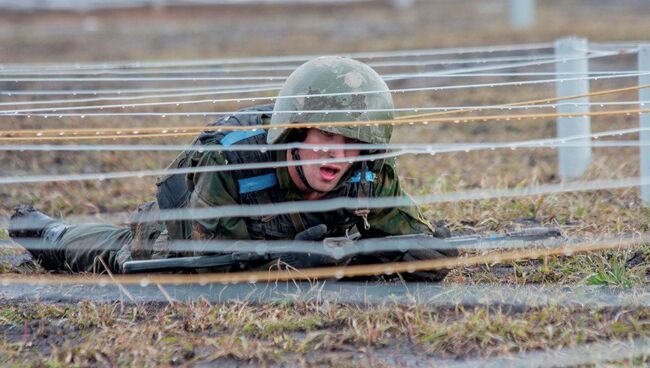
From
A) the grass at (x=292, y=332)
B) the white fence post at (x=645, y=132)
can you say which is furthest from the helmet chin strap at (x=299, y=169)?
the white fence post at (x=645, y=132)

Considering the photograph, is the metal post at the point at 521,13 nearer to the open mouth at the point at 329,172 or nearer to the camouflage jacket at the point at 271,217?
the camouflage jacket at the point at 271,217

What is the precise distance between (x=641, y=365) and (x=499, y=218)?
219 cm

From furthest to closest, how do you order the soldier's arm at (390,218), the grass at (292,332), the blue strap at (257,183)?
1. the soldier's arm at (390,218)
2. the blue strap at (257,183)
3. the grass at (292,332)

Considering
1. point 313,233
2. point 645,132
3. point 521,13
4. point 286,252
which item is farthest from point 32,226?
point 521,13

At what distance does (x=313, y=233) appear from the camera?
4.77 meters

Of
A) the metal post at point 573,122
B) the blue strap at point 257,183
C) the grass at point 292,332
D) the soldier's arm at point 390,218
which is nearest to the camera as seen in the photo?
the grass at point 292,332

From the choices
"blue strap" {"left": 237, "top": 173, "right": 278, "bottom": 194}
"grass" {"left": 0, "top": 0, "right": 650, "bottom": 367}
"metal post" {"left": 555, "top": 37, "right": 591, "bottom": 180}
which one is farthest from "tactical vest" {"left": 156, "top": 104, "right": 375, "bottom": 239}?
"metal post" {"left": 555, "top": 37, "right": 591, "bottom": 180}

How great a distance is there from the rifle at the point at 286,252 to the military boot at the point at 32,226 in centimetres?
108

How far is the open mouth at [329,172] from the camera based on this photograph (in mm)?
4824

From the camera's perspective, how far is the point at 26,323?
14.9 ft

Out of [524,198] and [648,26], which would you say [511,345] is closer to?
[524,198]

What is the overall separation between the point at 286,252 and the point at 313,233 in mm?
170

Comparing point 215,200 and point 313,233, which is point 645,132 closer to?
point 313,233

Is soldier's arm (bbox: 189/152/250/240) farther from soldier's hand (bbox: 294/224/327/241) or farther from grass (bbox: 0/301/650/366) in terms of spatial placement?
grass (bbox: 0/301/650/366)
